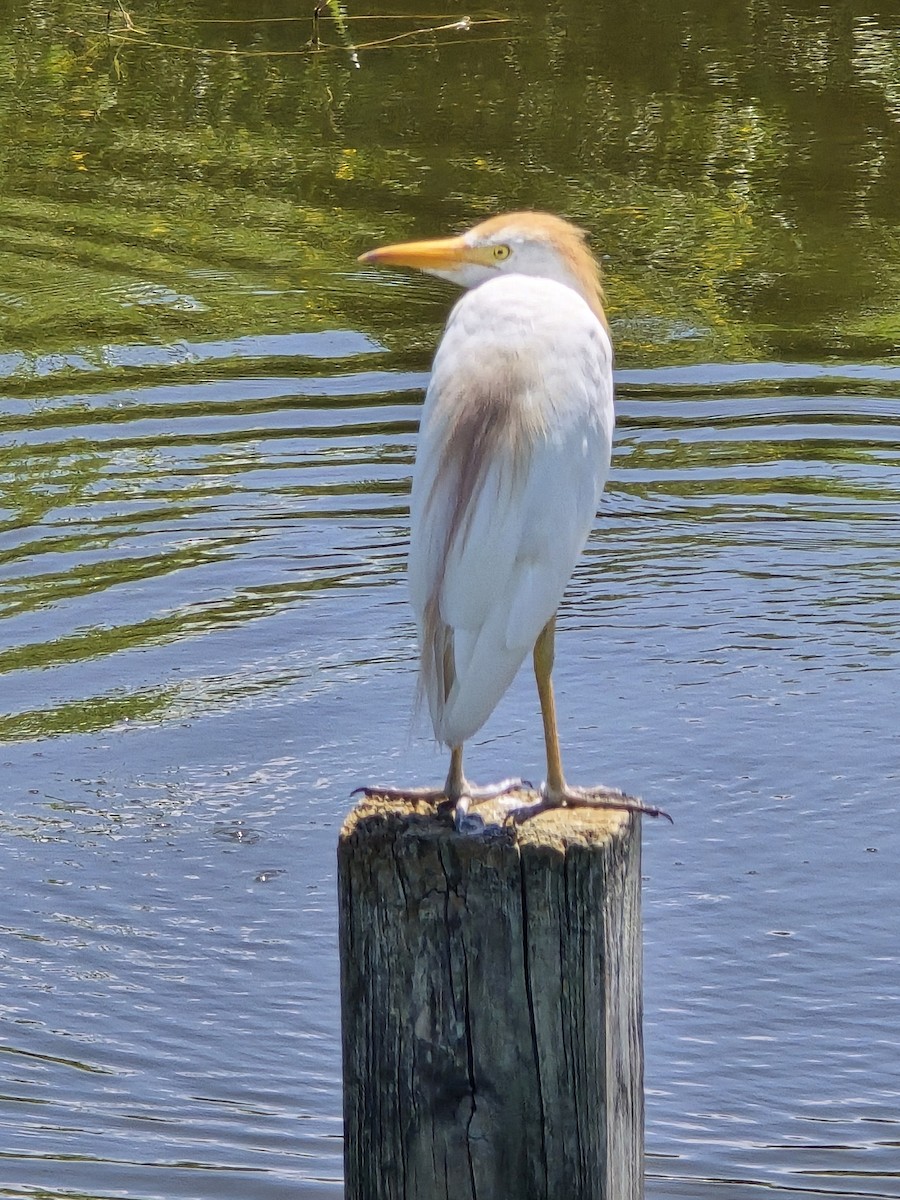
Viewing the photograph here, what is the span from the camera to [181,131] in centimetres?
1300

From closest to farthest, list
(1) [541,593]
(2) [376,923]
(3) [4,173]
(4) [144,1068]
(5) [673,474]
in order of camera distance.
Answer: (2) [376,923] → (1) [541,593] → (4) [144,1068] → (5) [673,474] → (3) [4,173]

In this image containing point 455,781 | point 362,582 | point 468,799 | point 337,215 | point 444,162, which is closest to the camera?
point 468,799

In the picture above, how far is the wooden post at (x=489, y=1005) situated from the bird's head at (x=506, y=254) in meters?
1.19

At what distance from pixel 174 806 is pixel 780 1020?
2009mm

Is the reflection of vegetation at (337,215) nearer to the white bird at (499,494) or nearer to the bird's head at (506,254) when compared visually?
the bird's head at (506,254)

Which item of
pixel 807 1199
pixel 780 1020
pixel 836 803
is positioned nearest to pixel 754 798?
pixel 836 803

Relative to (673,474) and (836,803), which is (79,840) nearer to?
(836,803)

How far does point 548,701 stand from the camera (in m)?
3.65

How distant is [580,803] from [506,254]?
110 centimetres

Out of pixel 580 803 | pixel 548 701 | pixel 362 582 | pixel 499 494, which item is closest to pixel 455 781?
pixel 580 803

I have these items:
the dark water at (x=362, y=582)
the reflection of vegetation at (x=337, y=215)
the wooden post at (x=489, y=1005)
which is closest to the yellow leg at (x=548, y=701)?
the wooden post at (x=489, y=1005)

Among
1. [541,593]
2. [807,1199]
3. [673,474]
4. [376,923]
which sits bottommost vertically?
[807,1199]

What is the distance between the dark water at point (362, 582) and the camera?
457 cm

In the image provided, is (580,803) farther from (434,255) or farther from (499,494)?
(434,255)
